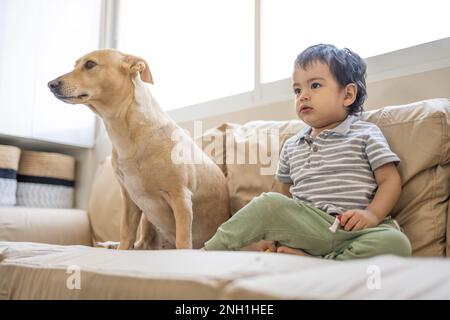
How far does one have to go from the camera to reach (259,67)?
76.4 inches

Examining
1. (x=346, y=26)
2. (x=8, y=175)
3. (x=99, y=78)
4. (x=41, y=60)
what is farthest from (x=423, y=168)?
(x=41, y=60)

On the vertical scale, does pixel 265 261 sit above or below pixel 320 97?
below

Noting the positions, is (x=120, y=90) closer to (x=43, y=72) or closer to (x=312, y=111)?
(x=312, y=111)

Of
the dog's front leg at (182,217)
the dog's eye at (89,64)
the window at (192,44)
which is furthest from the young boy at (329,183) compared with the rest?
the window at (192,44)

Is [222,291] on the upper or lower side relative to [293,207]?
lower

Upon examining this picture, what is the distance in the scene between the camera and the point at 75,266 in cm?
68

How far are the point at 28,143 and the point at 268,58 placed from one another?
5.02 ft

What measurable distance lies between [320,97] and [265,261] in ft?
2.23

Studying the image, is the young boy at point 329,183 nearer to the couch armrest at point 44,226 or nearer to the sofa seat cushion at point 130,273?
the sofa seat cushion at point 130,273

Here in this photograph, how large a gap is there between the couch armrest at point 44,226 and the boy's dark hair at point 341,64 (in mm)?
1303

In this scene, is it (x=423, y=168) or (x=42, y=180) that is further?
(x=42, y=180)

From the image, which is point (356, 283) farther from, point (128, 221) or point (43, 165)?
point (43, 165)

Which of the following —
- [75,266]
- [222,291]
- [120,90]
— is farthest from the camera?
[120,90]

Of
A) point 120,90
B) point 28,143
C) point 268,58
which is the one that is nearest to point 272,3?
point 268,58
